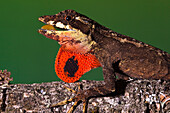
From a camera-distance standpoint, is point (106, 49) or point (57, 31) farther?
point (106, 49)

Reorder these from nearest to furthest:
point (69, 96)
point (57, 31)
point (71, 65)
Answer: point (69, 96)
point (57, 31)
point (71, 65)

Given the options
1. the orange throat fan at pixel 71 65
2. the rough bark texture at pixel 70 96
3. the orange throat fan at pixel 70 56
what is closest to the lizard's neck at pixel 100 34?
the orange throat fan at pixel 70 56

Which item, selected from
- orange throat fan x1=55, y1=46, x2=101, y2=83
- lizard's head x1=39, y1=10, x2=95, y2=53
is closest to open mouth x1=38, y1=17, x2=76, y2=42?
lizard's head x1=39, y1=10, x2=95, y2=53

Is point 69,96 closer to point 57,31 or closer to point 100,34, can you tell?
point 57,31

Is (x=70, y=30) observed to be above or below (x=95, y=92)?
above

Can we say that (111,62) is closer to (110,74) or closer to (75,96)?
(110,74)

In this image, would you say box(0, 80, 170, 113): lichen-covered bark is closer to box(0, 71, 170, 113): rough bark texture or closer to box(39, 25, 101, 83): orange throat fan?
box(0, 71, 170, 113): rough bark texture

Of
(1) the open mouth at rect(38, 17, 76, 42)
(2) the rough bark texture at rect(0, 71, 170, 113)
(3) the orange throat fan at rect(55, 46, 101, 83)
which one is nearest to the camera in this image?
(2) the rough bark texture at rect(0, 71, 170, 113)

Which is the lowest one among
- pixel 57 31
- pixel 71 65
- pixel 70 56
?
pixel 71 65

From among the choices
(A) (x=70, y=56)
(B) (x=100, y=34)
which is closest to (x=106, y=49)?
(B) (x=100, y=34)
